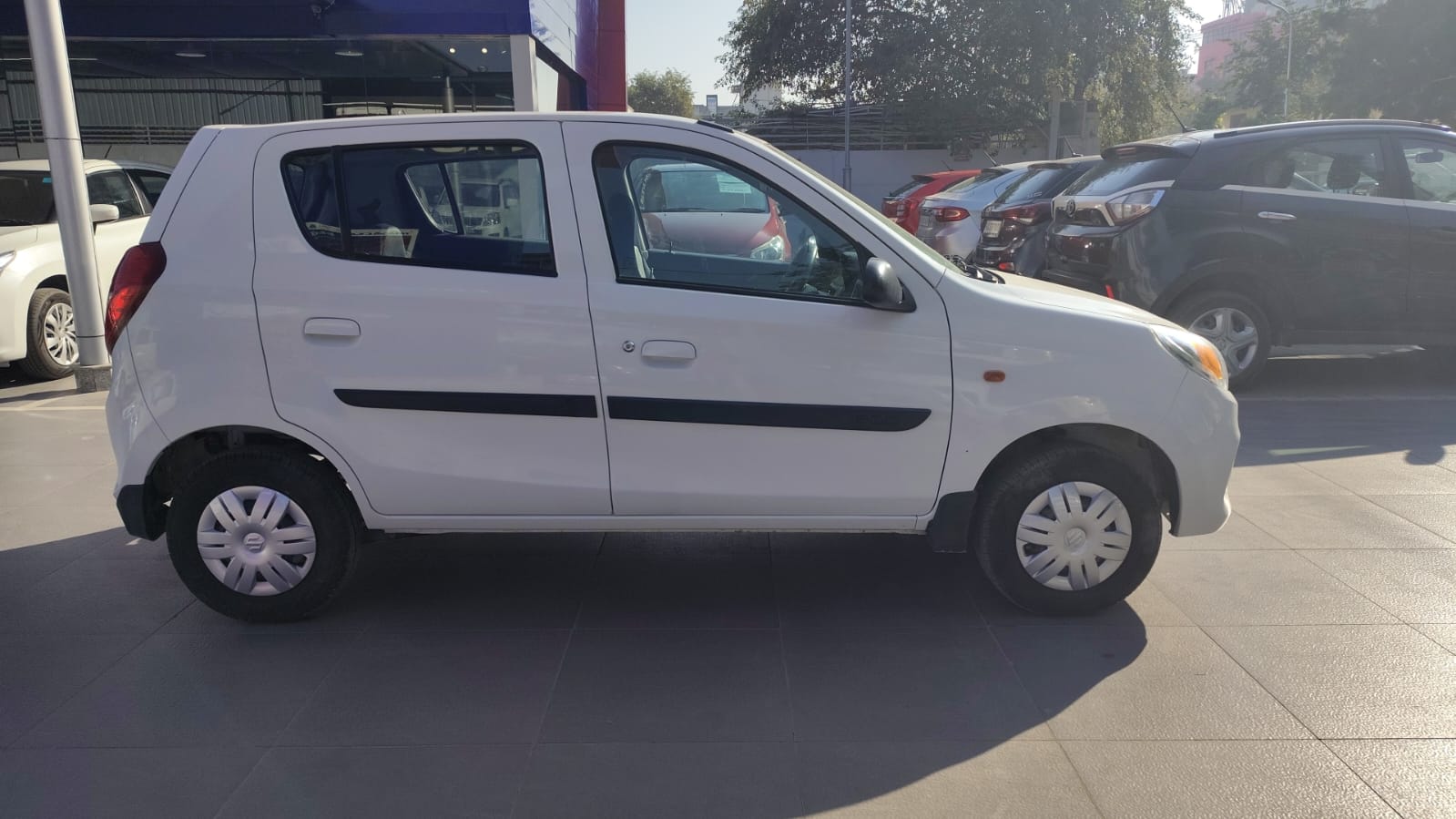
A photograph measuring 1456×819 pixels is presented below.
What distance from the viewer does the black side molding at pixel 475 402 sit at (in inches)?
150

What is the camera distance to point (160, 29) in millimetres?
13727

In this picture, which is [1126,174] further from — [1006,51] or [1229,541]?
[1006,51]

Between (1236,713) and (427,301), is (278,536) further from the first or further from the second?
(1236,713)

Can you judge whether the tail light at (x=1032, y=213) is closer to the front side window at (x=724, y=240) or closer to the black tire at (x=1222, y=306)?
the black tire at (x=1222, y=306)

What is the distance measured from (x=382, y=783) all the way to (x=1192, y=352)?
3.09 metres

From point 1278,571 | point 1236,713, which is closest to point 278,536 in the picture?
point 1236,713

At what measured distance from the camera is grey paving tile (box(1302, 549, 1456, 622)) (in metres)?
4.20

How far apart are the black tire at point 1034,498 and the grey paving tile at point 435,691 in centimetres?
162

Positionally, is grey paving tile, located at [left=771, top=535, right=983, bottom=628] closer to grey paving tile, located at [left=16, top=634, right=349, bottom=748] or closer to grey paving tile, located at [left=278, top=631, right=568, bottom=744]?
grey paving tile, located at [left=278, top=631, right=568, bottom=744]

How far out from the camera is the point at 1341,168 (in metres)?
7.59

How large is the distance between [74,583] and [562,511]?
87.2 inches

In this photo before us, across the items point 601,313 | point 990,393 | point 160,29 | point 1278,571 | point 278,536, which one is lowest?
point 1278,571

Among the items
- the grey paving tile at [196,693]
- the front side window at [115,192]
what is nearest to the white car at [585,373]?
the grey paving tile at [196,693]

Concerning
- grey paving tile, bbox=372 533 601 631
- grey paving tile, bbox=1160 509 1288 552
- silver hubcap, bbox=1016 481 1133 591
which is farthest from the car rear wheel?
grey paving tile, bbox=1160 509 1288 552
